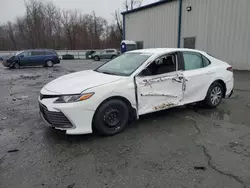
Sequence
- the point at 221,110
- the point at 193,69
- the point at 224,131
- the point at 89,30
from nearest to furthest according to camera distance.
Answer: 1. the point at 224,131
2. the point at 193,69
3. the point at 221,110
4. the point at 89,30

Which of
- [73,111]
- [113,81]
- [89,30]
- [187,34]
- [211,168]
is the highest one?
[89,30]

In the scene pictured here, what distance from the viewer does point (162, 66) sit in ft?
14.0

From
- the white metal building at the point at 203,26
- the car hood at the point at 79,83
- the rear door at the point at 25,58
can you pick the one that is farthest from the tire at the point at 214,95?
the rear door at the point at 25,58

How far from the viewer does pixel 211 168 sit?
104 inches

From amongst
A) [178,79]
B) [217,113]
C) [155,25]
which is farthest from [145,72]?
[155,25]

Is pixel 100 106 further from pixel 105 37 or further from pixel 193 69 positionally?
pixel 105 37

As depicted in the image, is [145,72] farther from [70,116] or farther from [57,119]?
[57,119]

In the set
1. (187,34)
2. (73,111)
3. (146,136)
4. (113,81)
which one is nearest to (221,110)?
(146,136)

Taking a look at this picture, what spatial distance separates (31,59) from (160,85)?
1710 cm

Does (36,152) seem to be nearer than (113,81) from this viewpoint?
Yes

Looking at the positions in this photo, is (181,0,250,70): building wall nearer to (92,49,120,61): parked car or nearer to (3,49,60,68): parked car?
(3,49,60,68): parked car

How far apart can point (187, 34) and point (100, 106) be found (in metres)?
13.6

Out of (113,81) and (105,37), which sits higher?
(105,37)

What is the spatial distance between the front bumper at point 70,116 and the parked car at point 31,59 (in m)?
16.7
